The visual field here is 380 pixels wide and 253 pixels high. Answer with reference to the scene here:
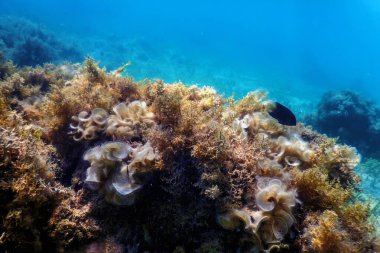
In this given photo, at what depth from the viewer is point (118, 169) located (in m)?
2.81

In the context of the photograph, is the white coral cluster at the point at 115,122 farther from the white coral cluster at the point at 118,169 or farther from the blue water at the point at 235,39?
the blue water at the point at 235,39

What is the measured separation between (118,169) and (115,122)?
2.35ft

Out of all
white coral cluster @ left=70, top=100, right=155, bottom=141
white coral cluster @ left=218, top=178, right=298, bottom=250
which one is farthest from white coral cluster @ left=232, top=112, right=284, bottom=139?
white coral cluster @ left=70, top=100, right=155, bottom=141

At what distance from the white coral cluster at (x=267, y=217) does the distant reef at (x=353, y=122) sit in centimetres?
1466

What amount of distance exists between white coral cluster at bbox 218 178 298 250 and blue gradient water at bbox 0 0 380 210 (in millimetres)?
19565

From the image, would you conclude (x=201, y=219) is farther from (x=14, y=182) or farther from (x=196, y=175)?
(x=14, y=182)

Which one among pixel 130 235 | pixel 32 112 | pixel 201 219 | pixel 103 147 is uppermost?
pixel 32 112

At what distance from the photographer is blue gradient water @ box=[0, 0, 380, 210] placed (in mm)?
30203

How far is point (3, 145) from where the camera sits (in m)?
2.40

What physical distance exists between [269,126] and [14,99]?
434cm

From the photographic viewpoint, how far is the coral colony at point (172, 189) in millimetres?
2479

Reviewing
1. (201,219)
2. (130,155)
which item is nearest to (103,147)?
(130,155)

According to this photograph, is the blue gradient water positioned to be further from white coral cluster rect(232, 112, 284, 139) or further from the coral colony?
the coral colony

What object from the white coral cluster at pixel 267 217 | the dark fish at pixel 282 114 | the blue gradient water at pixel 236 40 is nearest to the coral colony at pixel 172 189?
the white coral cluster at pixel 267 217
